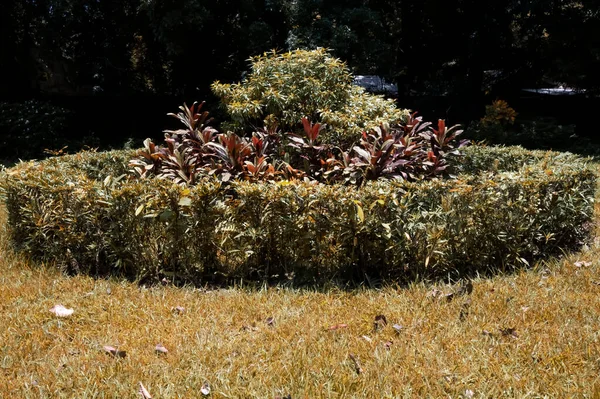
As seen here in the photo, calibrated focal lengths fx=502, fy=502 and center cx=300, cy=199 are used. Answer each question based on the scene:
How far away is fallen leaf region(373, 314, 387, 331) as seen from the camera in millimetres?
2559

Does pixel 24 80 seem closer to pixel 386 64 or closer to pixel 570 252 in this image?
pixel 386 64

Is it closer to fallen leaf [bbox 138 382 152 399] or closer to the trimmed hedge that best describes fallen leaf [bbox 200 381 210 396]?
fallen leaf [bbox 138 382 152 399]

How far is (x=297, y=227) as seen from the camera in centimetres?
320

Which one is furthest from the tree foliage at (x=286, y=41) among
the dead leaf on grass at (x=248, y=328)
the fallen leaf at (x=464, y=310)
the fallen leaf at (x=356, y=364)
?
the fallen leaf at (x=356, y=364)

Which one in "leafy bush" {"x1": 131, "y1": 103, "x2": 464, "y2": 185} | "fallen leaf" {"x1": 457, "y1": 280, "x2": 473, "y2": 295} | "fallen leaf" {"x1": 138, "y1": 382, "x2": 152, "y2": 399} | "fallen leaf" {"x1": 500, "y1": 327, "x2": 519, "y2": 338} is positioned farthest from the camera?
"leafy bush" {"x1": 131, "y1": 103, "x2": 464, "y2": 185}

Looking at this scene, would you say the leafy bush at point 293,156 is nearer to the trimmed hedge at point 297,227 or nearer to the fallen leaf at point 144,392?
the trimmed hedge at point 297,227

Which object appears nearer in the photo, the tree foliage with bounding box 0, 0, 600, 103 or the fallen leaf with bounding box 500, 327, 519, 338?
the fallen leaf with bounding box 500, 327, 519, 338

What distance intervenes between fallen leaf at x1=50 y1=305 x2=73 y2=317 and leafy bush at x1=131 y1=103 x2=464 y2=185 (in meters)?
1.27

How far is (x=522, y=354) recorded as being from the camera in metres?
2.28

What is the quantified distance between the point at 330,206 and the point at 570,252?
6.01 feet

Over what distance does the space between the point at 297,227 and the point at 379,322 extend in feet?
2.86

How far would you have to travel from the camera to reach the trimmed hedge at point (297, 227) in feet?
10.5

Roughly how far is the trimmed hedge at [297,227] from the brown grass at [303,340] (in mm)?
233

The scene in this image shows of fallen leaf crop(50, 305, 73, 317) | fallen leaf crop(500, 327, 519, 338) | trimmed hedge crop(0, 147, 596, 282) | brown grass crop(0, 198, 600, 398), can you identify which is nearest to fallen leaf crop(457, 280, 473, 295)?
brown grass crop(0, 198, 600, 398)
